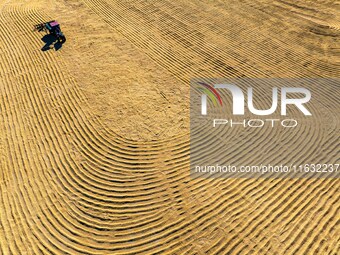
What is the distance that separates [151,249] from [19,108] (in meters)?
7.94

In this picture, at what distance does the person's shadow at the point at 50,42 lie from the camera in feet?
47.4

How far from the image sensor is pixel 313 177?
28.9 feet

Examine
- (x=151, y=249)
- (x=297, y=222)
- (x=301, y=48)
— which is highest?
(x=301, y=48)

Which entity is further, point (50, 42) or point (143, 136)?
point (50, 42)

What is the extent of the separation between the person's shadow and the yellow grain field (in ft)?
1.04

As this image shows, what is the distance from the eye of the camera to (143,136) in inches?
399

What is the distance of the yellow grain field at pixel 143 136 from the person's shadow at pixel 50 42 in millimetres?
316

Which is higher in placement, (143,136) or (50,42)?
(50,42)

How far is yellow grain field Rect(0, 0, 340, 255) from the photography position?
7637mm

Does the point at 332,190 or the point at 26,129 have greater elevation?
the point at 332,190

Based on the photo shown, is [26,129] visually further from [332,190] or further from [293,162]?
[332,190]

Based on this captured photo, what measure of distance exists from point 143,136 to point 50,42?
8.58 m

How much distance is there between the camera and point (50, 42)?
48.4 feet

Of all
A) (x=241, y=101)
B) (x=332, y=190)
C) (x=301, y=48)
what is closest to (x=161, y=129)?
(x=241, y=101)
